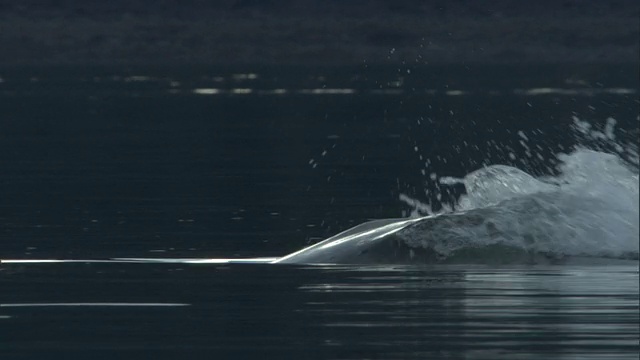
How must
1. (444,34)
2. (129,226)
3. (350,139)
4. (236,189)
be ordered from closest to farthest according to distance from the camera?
(129,226) < (236,189) < (350,139) < (444,34)

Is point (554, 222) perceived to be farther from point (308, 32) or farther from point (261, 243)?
point (308, 32)

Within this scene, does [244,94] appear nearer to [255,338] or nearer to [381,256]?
[381,256]

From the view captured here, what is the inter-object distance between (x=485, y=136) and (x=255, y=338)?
Result: 28395mm

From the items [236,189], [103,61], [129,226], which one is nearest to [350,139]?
[236,189]

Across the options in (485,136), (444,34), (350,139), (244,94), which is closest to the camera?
(350,139)

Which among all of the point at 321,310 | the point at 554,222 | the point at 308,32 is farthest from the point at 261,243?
the point at 308,32

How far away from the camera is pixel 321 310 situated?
597 inches

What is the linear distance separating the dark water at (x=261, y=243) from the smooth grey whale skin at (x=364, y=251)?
0.43 meters

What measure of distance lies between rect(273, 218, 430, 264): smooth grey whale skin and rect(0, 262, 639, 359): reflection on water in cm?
37

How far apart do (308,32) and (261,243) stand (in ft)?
271

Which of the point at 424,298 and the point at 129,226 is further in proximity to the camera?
the point at 129,226

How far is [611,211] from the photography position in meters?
18.6

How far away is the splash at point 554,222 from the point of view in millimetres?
18141

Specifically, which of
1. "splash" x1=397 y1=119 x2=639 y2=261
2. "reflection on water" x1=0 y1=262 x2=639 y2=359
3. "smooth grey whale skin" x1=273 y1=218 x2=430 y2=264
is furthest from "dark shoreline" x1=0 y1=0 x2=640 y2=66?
"reflection on water" x1=0 y1=262 x2=639 y2=359
